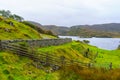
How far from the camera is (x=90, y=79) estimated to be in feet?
94.6

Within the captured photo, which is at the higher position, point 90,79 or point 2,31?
point 2,31

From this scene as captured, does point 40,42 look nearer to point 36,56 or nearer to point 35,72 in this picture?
point 36,56

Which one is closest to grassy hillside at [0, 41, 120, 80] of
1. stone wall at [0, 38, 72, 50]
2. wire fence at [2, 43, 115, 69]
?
wire fence at [2, 43, 115, 69]

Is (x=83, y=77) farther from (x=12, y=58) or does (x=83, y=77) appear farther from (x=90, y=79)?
(x=12, y=58)

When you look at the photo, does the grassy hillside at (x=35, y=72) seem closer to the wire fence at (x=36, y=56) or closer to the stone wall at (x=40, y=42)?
the wire fence at (x=36, y=56)

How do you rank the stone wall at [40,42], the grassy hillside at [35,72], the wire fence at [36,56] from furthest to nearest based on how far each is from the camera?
the stone wall at [40,42]
the wire fence at [36,56]
the grassy hillside at [35,72]

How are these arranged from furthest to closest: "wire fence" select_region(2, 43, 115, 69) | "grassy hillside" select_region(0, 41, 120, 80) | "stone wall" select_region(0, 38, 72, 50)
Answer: "stone wall" select_region(0, 38, 72, 50), "wire fence" select_region(2, 43, 115, 69), "grassy hillside" select_region(0, 41, 120, 80)

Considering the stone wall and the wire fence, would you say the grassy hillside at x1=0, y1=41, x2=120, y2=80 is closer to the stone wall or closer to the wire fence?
the wire fence

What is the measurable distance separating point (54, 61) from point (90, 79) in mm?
10164

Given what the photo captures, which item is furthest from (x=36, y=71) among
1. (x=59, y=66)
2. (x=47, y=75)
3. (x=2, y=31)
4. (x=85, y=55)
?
(x=85, y=55)

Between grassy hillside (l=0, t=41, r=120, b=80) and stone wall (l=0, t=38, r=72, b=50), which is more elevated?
stone wall (l=0, t=38, r=72, b=50)

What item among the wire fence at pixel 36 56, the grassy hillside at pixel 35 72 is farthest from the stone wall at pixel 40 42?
the grassy hillside at pixel 35 72

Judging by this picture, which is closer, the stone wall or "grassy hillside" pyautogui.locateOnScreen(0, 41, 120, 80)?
"grassy hillside" pyautogui.locateOnScreen(0, 41, 120, 80)

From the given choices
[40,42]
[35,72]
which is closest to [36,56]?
[35,72]
